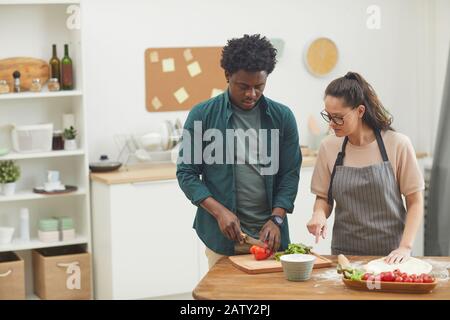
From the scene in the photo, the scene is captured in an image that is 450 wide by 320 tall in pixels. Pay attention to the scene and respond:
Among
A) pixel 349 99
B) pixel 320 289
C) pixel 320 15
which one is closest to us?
pixel 320 289

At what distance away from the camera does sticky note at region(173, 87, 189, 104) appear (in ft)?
17.2

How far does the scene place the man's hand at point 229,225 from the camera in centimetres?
283

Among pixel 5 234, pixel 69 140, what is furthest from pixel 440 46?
pixel 5 234

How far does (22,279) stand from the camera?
15.6 feet

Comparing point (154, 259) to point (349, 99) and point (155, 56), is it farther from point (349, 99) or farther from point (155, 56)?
point (349, 99)

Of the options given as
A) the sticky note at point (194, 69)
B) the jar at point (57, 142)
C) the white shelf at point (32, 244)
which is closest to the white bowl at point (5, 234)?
the white shelf at point (32, 244)

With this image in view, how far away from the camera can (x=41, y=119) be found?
5.00 m

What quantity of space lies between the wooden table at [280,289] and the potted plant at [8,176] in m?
2.38

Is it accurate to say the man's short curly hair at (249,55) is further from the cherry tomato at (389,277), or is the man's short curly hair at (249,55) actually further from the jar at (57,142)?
the jar at (57,142)

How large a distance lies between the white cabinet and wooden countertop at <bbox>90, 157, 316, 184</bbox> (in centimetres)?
4

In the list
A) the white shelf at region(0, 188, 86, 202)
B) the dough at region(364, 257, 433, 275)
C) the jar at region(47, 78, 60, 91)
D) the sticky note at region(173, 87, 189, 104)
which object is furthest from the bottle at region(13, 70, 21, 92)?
the dough at region(364, 257, 433, 275)

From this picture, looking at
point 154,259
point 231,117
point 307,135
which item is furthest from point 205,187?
point 307,135

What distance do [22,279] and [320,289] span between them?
2.68m

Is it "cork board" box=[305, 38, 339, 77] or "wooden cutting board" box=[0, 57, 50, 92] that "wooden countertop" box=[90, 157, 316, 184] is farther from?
"cork board" box=[305, 38, 339, 77]
